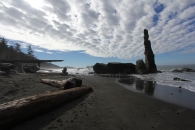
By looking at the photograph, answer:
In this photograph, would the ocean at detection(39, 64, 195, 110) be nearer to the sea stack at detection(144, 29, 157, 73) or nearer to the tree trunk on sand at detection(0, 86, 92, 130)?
the tree trunk on sand at detection(0, 86, 92, 130)

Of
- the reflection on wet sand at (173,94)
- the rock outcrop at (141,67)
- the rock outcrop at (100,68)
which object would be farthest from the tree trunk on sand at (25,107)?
the rock outcrop at (100,68)

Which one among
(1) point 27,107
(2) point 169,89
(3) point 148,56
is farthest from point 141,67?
(1) point 27,107

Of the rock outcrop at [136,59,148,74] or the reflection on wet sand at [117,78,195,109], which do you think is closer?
the reflection on wet sand at [117,78,195,109]

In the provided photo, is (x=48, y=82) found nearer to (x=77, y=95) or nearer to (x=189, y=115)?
(x=77, y=95)

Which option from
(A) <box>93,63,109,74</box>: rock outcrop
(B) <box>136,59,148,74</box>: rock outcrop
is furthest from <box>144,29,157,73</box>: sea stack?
(A) <box>93,63,109,74</box>: rock outcrop

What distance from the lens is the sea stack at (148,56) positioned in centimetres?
3793

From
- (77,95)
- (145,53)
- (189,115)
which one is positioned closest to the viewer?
(189,115)

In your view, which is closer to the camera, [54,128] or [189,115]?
[54,128]

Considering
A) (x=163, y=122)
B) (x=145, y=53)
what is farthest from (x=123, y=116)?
(x=145, y=53)

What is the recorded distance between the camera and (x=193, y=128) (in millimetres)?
3254

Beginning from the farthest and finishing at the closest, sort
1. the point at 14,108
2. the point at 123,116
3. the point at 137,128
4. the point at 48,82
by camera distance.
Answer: the point at 48,82 → the point at 123,116 → the point at 137,128 → the point at 14,108

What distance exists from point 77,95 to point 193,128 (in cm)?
445

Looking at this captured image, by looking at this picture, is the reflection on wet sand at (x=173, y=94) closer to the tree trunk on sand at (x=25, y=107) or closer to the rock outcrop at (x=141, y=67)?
the tree trunk on sand at (x=25, y=107)

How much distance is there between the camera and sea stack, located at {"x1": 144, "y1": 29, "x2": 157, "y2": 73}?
124 ft
